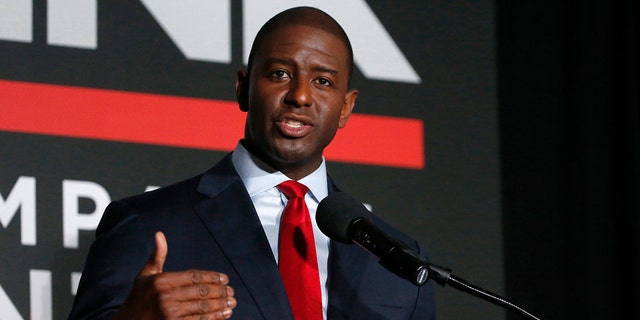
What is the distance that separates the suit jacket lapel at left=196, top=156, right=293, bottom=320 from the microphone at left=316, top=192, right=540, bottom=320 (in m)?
0.20

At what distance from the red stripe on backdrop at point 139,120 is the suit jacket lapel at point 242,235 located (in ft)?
1.73

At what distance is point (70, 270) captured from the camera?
104 inches

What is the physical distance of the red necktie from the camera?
2100 mm

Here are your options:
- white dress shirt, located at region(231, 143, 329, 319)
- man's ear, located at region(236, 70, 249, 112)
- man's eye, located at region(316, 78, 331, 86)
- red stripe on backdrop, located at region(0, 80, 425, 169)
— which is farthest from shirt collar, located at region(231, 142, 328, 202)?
red stripe on backdrop, located at region(0, 80, 425, 169)

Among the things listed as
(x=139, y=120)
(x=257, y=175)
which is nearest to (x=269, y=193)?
(x=257, y=175)

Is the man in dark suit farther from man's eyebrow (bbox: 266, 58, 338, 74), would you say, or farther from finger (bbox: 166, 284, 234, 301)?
finger (bbox: 166, 284, 234, 301)

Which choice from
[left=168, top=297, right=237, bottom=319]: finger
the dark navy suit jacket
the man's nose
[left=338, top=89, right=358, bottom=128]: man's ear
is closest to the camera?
[left=168, top=297, right=237, bottom=319]: finger

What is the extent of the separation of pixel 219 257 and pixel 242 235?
0.07 meters

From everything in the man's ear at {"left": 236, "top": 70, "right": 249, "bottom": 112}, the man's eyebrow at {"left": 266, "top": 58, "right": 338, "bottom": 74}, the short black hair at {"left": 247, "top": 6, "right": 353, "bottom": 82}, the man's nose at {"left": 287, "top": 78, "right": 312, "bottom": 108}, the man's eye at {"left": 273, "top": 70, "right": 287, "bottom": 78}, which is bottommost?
the man's ear at {"left": 236, "top": 70, "right": 249, "bottom": 112}

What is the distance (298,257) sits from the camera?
216 cm

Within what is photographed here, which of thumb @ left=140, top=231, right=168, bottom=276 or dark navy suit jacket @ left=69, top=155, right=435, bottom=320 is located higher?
thumb @ left=140, top=231, right=168, bottom=276

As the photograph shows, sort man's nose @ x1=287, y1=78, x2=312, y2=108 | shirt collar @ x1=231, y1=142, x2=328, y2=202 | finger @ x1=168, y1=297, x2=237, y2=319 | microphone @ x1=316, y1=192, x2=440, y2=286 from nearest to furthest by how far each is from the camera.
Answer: finger @ x1=168, y1=297, x2=237, y2=319
microphone @ x1=316, y1=192, x2=440, y2=286
man's nose @ x1=287, y1=78, x2=312, y2=108
shirt collar @ x1=231, y1=142, x2=328, y2=202

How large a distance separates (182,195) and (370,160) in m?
0.95

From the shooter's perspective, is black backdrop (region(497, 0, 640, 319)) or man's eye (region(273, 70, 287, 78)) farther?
black backdrop (region(497, 0, 640, 319))
